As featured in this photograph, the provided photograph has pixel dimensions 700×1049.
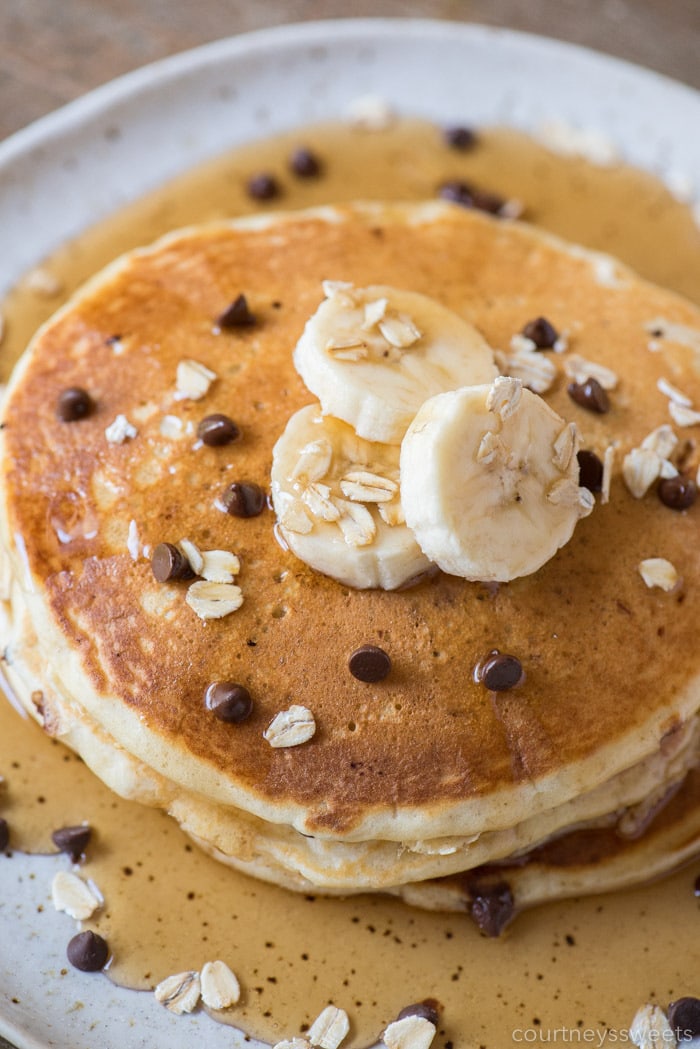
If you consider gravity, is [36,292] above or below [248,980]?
above

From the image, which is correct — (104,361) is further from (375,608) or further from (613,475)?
(613,475)

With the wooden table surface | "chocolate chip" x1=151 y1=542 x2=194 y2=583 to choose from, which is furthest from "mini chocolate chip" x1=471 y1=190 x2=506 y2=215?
"chocolate chip" x1=151 y1=542 x2=194 y2=583

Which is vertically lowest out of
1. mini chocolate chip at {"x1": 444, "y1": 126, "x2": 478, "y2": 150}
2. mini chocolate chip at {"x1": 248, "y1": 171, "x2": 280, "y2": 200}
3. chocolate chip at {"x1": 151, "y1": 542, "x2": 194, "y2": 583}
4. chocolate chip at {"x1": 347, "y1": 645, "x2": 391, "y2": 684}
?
chocolate chip at {"x1": 347, "y1": 645, "x2": 391, "y2": 684}

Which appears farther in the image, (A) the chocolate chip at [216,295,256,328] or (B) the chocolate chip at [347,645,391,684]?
(A) the chocolate chip at [216,295,256,328]

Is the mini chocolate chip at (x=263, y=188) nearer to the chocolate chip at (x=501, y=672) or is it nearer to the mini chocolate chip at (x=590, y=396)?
the mini chocolate chip at (x=590, y=396)

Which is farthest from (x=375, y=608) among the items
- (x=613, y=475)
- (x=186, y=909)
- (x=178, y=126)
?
(x=178, y=126)

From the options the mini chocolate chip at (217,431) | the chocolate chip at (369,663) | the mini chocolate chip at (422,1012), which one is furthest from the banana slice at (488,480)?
the mini chocolate chip at (422,1012)

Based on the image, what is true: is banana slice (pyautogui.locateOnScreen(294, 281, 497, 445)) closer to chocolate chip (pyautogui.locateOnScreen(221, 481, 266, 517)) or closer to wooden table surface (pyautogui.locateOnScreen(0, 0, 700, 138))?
chocolate chip (pyautogui.locateOnScreen(221, 481, 266, 517))

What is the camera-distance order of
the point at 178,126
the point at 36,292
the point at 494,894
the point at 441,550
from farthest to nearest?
the point at 178,126
the point at 36,292
the point at 494,894
the point at 441,550
